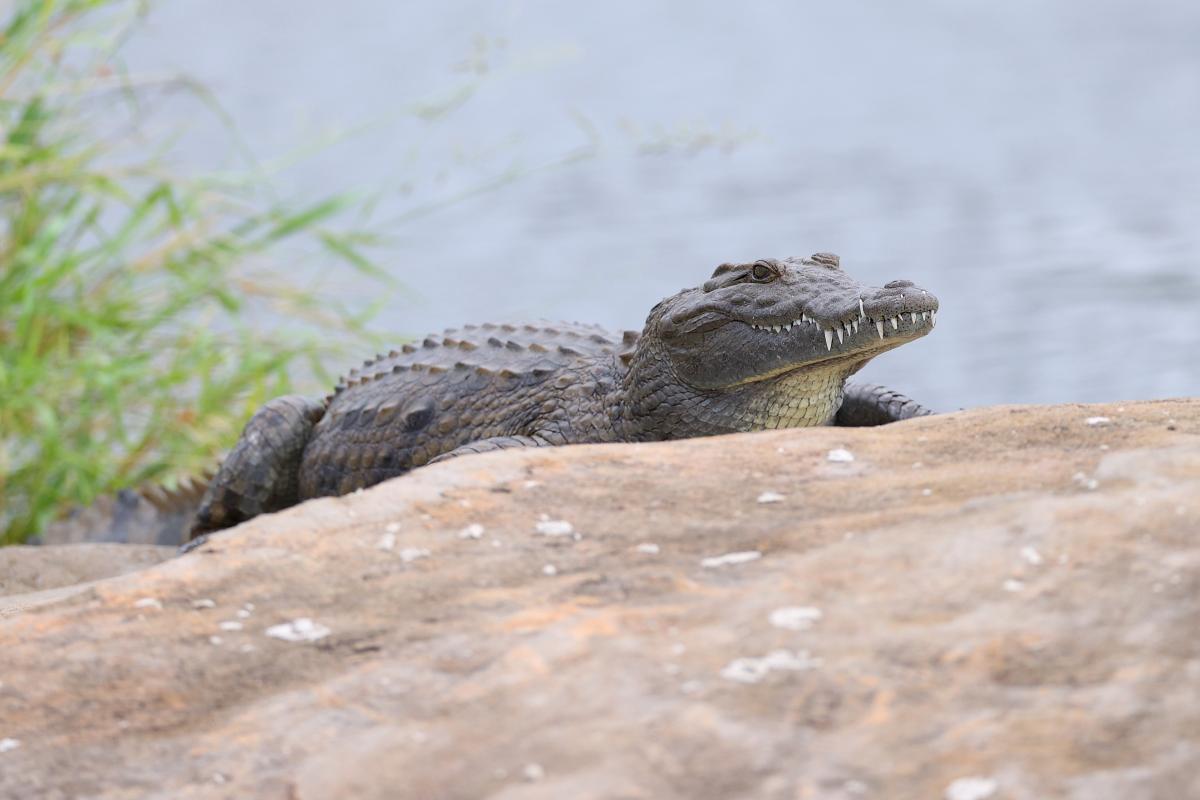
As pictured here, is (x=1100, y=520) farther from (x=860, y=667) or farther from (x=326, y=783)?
(x=326, y=783)

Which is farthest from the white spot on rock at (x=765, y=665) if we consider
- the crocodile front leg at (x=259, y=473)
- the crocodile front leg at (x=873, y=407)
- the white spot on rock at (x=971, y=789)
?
the crocodile front leg at (x=259, y=473)

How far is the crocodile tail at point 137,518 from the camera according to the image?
516 cm

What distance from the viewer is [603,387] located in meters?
4.07

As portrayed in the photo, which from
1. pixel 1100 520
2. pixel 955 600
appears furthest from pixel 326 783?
pixel 1100 520

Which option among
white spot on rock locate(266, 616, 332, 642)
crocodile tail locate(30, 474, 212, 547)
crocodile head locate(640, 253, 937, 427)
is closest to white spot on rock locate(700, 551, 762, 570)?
white spot on rock locate(266, 616, 332, 642)

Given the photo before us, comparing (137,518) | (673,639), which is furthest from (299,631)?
(137,518)

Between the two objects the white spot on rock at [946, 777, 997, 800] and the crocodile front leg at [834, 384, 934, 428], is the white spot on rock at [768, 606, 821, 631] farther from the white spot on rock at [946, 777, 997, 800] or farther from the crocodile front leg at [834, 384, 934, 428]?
the crocodile front leg at [834, 384, 934, 428]

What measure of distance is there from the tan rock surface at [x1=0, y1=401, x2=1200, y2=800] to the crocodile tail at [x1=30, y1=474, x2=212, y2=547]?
299cm

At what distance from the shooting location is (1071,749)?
4.95 feet

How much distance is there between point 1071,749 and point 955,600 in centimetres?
32

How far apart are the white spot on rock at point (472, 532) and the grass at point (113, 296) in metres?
3.85

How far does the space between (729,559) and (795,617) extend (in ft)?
0.76

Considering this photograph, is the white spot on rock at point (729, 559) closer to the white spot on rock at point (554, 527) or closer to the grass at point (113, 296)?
the white spot on rock at point (554, 527)

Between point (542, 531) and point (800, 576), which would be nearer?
point (800, 576)
